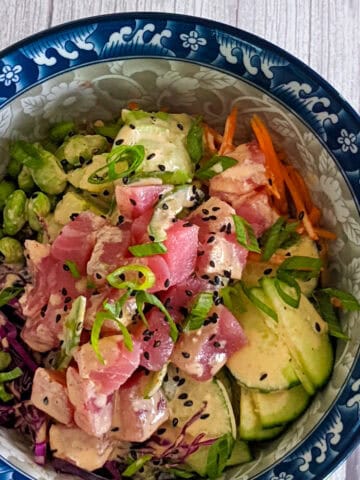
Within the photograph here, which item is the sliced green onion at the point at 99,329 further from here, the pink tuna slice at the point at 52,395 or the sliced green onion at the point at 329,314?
the sliced green onion at the point at 329,314

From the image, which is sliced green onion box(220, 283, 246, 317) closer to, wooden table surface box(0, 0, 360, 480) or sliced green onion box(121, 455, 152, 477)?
sliced green onion box(121, 455, 152, 477)

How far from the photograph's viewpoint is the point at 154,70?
2.13 m

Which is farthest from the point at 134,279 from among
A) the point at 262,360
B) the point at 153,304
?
the point at 262,360

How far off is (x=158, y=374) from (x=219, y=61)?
885mm

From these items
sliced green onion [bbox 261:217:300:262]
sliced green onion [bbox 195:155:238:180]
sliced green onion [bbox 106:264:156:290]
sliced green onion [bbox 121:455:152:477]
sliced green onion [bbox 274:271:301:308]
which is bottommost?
sliced green onion [bbox 121:455:152:477]

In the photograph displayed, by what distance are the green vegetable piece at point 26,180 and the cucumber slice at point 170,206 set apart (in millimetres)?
466

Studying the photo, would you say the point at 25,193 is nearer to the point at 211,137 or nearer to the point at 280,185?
the point at 211,137

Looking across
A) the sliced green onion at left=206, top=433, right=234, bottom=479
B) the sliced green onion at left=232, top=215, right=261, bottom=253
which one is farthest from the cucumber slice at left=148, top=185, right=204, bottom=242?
the sliced green onion at left=206, top=433, right=234, bottom=479

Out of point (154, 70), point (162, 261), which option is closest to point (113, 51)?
point (154, 70)

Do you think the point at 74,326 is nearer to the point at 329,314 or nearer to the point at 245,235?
the point at 245,235

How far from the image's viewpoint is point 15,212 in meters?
2.14

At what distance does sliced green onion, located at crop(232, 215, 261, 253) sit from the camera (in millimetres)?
1964

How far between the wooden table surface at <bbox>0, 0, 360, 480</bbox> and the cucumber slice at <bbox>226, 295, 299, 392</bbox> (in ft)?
3.38

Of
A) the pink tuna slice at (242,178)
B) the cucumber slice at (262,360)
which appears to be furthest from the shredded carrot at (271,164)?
the cucumber slice at (262,360)
